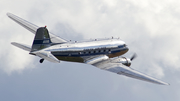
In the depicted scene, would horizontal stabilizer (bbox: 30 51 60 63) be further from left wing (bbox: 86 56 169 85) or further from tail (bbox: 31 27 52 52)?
left wing (bbox: 86 56 169 85)

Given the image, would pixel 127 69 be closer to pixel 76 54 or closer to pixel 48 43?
pixel 76 54

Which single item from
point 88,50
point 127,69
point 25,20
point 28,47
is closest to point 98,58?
point 88,50

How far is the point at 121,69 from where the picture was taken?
5462cm

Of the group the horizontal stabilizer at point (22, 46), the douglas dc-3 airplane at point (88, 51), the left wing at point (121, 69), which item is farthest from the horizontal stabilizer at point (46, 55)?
the left wing at point (121, 69)

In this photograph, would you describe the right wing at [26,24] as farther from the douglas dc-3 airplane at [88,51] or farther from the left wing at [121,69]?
the left wing at [121,69]

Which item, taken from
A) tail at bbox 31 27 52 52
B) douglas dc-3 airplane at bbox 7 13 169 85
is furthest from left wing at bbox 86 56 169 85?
tail at bbox 31 27 52 52

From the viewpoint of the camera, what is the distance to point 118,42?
Answer: 201 feet

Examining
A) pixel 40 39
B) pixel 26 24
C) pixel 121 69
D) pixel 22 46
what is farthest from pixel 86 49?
pixel 26 24

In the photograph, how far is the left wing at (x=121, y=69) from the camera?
52.2 metres

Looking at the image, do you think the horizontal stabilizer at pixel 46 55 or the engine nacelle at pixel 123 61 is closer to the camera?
the horizontal stabilizer at pixel 46 55

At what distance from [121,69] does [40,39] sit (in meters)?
13.1

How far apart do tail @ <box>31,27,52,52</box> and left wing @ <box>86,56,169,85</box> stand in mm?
8188

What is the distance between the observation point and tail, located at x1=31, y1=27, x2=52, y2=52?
173ft

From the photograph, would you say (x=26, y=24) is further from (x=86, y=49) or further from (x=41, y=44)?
(x=86, y=49)
